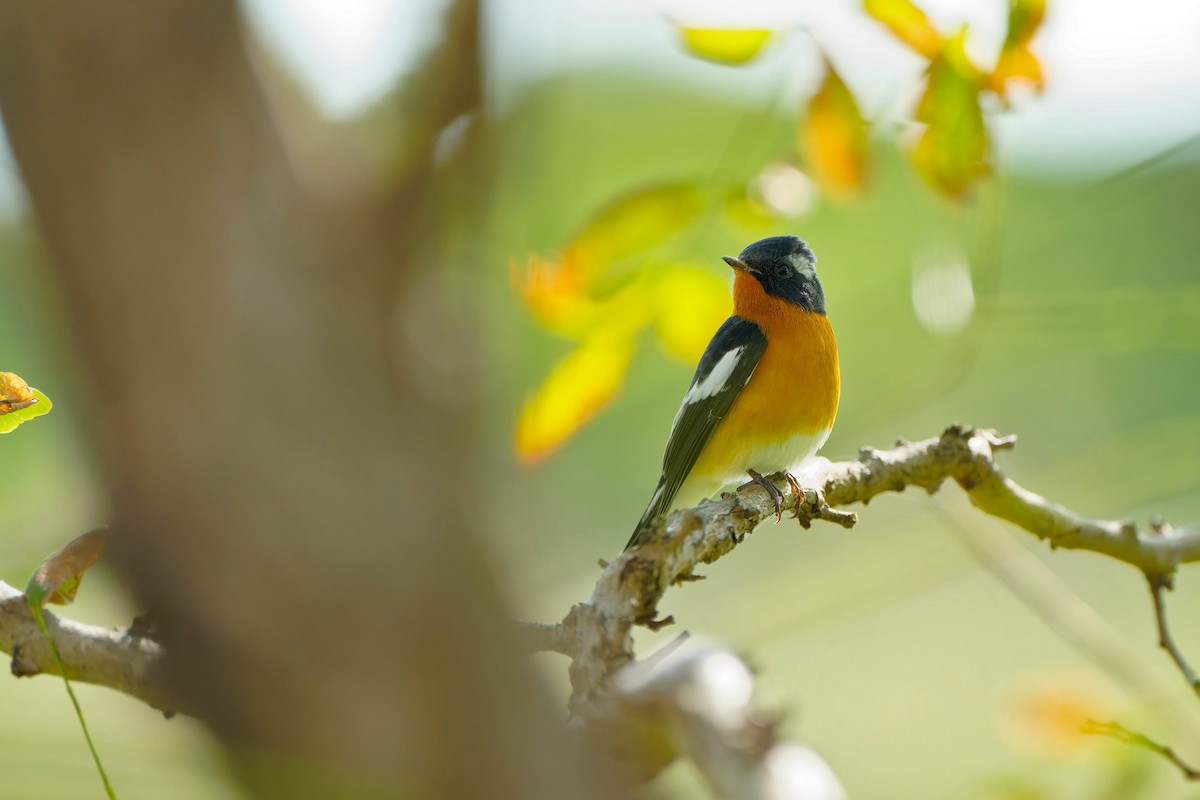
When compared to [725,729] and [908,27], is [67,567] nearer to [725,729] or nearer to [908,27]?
[725,729]

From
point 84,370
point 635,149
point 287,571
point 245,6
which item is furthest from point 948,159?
point 635,149

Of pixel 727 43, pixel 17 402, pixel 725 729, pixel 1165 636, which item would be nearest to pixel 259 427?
pixel 17 402

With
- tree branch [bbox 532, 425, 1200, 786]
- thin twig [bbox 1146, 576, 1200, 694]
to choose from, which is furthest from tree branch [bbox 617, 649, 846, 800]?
thin twig [bbox 1146, 576, 1200, 694]

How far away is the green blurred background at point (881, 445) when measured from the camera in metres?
2.44

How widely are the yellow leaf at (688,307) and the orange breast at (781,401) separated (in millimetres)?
1184

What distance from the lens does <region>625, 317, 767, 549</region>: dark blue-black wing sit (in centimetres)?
402

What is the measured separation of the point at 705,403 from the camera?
4070mm

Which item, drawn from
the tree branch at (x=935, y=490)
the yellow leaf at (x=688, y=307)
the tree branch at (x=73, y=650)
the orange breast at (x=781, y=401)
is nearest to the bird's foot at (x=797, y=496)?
the tree branch at (x=935, y=490)

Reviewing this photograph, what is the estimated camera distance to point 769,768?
1018mm

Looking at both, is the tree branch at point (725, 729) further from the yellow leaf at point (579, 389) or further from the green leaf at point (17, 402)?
the yellow leaf at point (579, 389)

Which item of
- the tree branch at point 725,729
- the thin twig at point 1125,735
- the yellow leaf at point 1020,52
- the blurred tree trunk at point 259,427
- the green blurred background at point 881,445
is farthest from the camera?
the green blurred background at point 881,445

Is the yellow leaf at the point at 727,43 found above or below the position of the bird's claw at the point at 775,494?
above

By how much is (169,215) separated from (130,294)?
17cm

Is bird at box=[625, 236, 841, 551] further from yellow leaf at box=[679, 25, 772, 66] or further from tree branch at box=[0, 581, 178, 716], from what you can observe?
tree branch at box=[0, 581, 178, 716]
